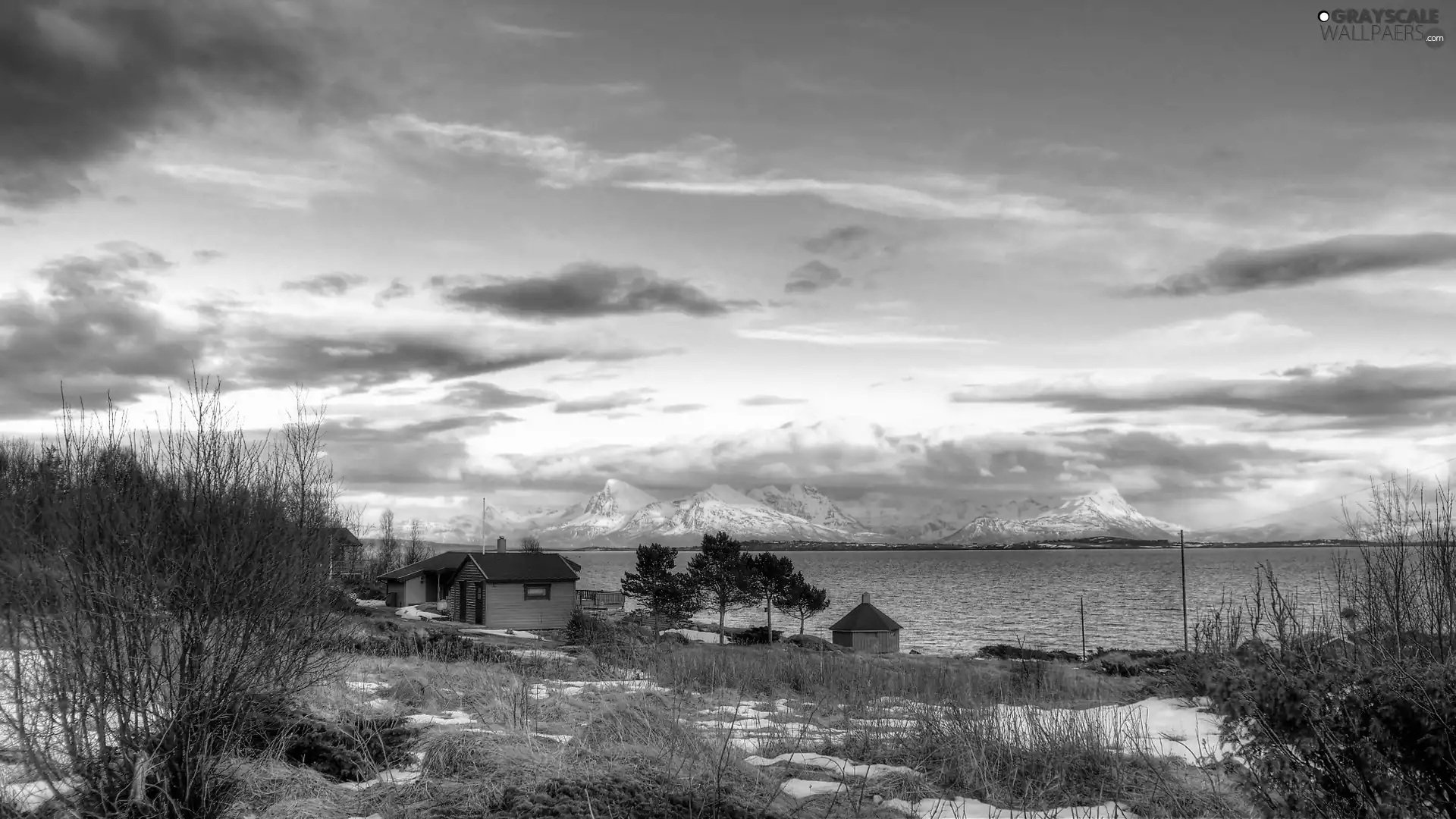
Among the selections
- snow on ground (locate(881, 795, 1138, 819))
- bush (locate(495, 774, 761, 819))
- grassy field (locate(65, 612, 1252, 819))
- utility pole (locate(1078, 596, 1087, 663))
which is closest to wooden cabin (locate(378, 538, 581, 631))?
utility pole (locate(1078, 596, 1087, 663))

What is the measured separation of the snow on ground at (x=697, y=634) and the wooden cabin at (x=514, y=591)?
6.01 m

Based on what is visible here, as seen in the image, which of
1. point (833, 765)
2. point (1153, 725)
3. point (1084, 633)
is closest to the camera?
point (833, 765)

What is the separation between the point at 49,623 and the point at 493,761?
3.44 meters

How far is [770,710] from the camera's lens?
12469 mm

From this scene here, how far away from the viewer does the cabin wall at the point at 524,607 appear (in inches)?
1962

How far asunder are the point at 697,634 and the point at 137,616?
5161cm

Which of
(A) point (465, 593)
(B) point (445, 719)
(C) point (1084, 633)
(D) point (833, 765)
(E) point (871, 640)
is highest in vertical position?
(B) point (445, 719)

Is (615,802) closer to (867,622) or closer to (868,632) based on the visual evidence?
(868,632)

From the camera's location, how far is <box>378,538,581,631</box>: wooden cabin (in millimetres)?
49969

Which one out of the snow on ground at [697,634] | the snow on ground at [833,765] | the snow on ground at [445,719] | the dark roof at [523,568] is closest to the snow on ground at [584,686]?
the snow on ground at [445,719]

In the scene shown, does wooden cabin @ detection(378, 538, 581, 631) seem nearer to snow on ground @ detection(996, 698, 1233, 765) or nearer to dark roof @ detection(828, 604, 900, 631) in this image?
dark roof @ detection(828, 604, 900, 631)

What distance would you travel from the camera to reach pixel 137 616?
7.13m

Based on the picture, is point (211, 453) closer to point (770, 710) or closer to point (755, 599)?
point (770, 710)

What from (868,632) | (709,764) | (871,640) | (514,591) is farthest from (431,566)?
(709,764)
